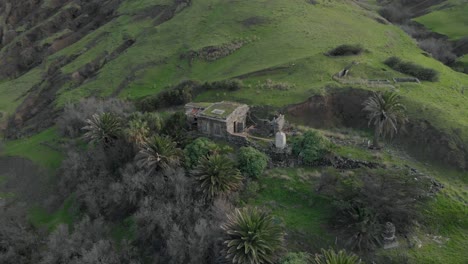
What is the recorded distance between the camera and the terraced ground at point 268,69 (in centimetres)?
3266

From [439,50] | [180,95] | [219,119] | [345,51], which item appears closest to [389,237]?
[219,119]

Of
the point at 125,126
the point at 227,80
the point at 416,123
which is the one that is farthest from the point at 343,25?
the point at 125,126

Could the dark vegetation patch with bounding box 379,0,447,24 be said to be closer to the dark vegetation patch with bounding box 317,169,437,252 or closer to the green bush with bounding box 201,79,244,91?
the green bush with bounding box 201,79,244,91

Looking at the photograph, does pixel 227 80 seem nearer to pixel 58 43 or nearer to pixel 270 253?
pixel 270 253

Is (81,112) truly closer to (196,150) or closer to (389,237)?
(196,150)

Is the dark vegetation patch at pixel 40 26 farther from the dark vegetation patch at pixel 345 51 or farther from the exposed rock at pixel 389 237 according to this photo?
the exposed rock at pixel 389 237

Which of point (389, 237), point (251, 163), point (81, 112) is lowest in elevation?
point (81, 112)

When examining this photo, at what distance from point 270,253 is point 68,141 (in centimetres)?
3752

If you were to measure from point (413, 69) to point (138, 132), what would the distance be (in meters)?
35.0

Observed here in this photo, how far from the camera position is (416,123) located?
126 ft

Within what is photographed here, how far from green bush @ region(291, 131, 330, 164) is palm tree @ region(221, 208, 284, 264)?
9829 mm

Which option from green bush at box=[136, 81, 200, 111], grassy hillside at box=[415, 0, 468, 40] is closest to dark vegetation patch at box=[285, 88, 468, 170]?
green bush at box=[136, 81, 200, 111]

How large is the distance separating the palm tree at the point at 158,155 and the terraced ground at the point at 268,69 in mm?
8444

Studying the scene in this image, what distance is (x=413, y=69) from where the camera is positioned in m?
49.2
